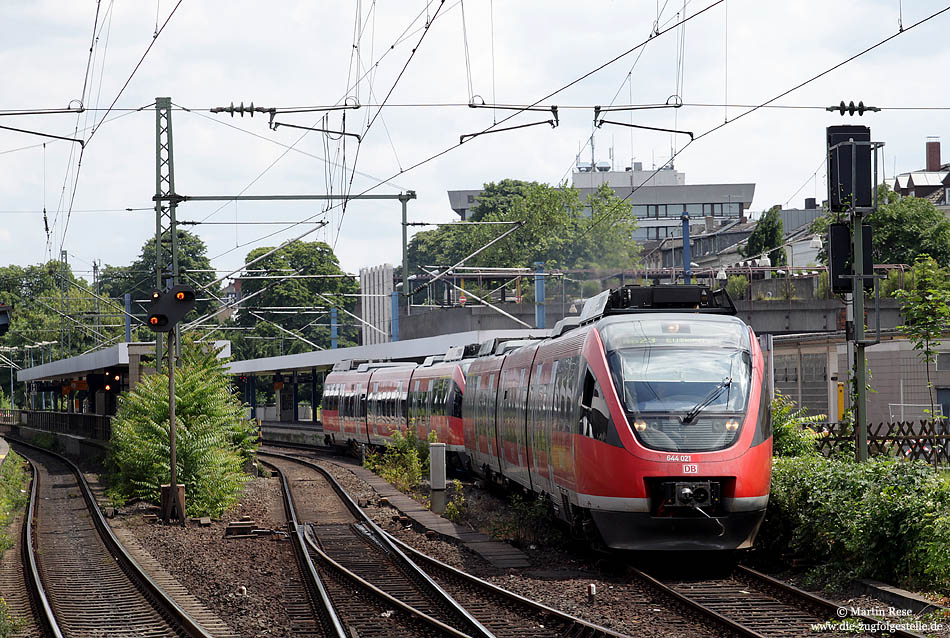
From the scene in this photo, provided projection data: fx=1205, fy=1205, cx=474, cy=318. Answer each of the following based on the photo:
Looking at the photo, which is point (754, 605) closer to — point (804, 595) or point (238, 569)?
point (804, 595)

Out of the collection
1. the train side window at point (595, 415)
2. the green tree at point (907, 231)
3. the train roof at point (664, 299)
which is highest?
the green tree at point (907, 231)

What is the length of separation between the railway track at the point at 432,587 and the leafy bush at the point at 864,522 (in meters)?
3.14

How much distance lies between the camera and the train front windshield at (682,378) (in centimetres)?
1309

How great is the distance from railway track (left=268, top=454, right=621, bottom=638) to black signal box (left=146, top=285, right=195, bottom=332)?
14.0 ft

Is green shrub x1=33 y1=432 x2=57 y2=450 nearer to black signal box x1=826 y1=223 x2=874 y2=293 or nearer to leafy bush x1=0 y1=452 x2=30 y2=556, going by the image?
leafy bush x1=0 y1=452 x2=30 y2=556

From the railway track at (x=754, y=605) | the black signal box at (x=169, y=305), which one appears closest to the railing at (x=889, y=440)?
the railway track at (x=754, y=605)

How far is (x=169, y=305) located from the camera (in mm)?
20156

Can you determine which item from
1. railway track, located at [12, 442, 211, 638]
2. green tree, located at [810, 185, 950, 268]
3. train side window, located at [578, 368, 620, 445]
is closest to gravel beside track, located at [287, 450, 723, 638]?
train side window, located at [578, 368, 620, 445]

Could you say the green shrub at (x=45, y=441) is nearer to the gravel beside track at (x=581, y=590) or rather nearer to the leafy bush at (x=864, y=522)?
the gravel beside track at (x=581, y=590)

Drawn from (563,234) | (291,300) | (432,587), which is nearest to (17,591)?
(432,587)

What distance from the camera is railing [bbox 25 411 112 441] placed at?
38.0 m

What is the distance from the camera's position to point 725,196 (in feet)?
438

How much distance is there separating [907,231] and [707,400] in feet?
165

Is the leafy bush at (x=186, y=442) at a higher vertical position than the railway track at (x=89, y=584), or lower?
higher
